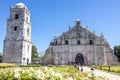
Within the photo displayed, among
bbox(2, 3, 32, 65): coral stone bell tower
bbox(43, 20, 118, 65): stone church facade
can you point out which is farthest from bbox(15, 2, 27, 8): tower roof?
bbox(43, 20, 118, 65): stone church facade

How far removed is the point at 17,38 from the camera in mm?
47188

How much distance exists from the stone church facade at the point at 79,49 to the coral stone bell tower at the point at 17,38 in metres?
5.85

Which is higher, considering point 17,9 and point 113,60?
point 17,9

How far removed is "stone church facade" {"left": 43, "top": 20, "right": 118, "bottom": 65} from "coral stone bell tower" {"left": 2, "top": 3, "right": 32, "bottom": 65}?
5854 millimetres

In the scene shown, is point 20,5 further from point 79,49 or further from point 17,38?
point 79,49

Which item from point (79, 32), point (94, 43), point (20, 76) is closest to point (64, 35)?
point (79, 32)

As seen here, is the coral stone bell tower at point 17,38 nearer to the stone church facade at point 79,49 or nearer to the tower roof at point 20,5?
the tower roof at point 20,5

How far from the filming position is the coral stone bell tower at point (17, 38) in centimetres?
4612

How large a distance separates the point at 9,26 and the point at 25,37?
194 inches

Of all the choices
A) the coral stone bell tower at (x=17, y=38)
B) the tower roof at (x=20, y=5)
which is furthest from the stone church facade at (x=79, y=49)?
the tower roof at (x=20, y=5)

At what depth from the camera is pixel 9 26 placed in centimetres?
4859

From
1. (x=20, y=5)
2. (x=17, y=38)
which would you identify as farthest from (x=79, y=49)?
(x=20, y=5)

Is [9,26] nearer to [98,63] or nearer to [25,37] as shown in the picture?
[25,37]

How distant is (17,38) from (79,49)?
612 inches
